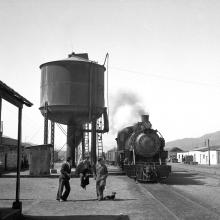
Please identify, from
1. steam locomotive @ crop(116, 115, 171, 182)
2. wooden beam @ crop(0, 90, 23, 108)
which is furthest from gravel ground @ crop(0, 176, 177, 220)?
steam locomotive @ crop(116, 115, 171, 182)

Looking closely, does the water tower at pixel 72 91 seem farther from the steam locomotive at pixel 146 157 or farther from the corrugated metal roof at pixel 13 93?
the corrugated metal roof at pixel 13 93

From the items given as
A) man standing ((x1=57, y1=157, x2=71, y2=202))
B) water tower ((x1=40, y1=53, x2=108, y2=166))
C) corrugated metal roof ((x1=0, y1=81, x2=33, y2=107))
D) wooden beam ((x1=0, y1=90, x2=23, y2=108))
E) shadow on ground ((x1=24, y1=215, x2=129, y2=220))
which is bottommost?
shadow on ground ((x1=24, y1=215, x2=129, y2=220))

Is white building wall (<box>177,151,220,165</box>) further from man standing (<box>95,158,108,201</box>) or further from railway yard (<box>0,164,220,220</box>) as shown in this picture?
man standing (<box>95,158,108,201</box>)

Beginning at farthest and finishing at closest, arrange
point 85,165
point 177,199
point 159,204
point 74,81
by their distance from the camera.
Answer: point 74,81 → point 85,165 → point 177,199 → point 159,204

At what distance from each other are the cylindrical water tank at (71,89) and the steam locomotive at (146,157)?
627cm

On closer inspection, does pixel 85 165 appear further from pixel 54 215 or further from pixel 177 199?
pixel 54 215

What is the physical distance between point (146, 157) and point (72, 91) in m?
8.60

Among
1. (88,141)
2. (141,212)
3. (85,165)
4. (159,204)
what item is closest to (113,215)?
(141,212)

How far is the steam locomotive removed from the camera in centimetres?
2022

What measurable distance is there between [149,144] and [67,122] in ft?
33.1

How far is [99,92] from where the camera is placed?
2825cm

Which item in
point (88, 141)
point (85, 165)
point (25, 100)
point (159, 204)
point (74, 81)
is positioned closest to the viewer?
point (25, 100)

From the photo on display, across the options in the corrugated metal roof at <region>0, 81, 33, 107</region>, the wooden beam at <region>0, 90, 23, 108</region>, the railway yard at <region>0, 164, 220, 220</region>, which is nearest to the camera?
the corrugated metal roof at <region>0, 81, 33, 107</region>

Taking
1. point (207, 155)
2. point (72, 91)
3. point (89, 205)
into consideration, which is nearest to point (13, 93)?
point (89, 205)
